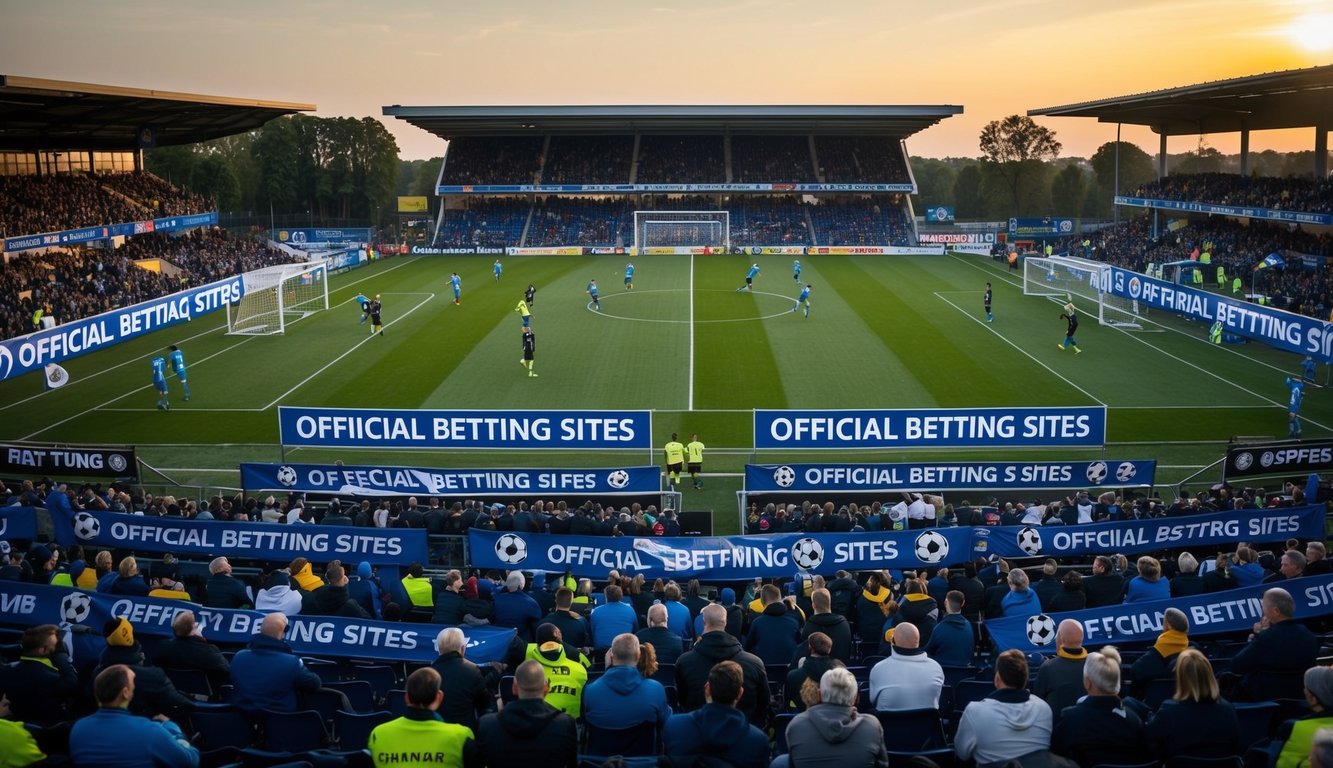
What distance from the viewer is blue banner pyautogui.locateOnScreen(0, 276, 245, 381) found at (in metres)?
27.0

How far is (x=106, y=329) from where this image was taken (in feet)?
105

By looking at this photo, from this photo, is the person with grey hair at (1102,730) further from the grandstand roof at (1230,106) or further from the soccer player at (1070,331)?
the grandstand roof at (1230,106)

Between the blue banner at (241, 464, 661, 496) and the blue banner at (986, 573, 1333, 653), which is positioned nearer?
the blue banner at (986, 573, 1333, 653)

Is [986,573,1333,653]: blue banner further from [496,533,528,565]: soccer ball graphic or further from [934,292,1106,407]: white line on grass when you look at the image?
[934,292,1106,407]: white line on grass

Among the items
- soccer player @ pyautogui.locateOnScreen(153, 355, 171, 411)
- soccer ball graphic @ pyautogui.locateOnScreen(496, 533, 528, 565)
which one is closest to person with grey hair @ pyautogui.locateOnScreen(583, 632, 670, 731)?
soccer ball graphic @ pyautogui.locateOnScreen(496, 533, 528, 565)

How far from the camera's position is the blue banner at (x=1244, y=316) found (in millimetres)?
27136

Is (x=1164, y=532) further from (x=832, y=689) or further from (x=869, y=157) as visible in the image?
(x=869, y=157)

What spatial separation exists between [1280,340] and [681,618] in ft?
82.5

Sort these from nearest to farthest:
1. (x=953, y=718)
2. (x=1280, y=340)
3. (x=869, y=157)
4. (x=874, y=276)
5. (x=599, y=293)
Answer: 1. (x=953, y=718)
2. (x=1280, y=340)
3. (x=599, y=293)
4. (x=874, y=276)
5. (x=869, y=157)

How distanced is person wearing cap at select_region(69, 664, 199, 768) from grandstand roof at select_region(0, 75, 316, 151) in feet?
120

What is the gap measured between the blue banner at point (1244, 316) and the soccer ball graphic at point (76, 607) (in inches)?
1115

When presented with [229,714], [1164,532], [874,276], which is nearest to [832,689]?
[229,714]

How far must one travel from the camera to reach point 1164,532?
15.0 meters

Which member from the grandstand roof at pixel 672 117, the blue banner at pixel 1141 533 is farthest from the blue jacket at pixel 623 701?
the grandstand roof at pixel 672 117
